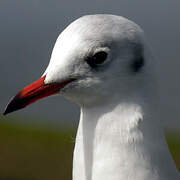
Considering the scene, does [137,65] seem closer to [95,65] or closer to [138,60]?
[138,60]

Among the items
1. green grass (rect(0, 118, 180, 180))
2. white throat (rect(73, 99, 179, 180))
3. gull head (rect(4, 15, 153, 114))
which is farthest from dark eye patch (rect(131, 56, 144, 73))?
green grass (rect(0, 118, 180, 180))

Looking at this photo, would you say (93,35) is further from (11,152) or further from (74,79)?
(11,152)

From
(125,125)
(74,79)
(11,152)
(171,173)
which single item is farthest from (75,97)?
(11,152)

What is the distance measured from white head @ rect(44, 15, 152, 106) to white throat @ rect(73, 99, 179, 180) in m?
0.06

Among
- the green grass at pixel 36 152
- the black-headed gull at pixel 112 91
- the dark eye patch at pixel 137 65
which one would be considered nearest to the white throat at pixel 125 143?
the black-headed gull at pixel 112 91

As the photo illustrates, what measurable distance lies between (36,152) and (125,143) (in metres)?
2.60

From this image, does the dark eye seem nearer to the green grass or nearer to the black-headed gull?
the black-headed gull

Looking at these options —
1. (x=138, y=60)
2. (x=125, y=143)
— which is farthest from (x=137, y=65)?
(x=125, y=143)

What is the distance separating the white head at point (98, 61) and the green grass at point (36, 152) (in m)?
2.06

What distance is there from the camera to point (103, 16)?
3.59 ft

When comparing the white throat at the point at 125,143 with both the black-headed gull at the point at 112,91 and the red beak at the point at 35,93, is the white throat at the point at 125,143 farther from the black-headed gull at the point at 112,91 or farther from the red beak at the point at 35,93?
the red beak at the point at 35,93

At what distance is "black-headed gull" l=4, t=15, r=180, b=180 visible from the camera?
1.03m

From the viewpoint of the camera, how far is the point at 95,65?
3.42 feet

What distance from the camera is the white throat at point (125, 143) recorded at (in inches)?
42.3
